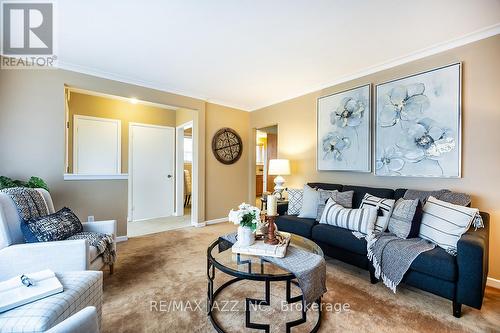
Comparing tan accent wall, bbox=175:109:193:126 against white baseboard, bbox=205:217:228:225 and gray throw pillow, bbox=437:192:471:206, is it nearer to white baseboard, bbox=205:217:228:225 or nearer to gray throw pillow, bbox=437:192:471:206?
white baseboard, bbox=205:217:228:225

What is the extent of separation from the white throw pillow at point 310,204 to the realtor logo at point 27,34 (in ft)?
10.7

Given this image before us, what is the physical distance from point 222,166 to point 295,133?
164 centimetres

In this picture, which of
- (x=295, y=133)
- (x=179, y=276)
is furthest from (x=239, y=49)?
(x=179, y=276)

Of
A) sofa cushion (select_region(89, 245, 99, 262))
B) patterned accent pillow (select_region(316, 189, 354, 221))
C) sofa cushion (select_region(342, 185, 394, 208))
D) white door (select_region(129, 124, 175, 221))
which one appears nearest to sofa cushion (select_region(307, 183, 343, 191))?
sofa cushion (select_region(342, 185, 394, 208))

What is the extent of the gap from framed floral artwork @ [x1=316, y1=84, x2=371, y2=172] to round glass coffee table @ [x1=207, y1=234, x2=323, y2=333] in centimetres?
177

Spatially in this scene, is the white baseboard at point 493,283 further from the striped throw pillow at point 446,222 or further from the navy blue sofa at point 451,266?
the striped throw pillow at point 446,222

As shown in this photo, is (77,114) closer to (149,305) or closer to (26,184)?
(26,184)

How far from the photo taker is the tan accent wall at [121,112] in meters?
4.02

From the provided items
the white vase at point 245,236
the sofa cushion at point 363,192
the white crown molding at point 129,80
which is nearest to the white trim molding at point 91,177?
the white crown molding at point 129,80

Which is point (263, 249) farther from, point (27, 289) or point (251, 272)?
point (27, 289)

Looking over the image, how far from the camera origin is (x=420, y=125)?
101 inches

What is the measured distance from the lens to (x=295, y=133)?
412 cm

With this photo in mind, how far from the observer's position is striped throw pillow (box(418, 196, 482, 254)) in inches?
71.9

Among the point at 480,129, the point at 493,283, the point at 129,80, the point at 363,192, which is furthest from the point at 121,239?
the point at 480,129
